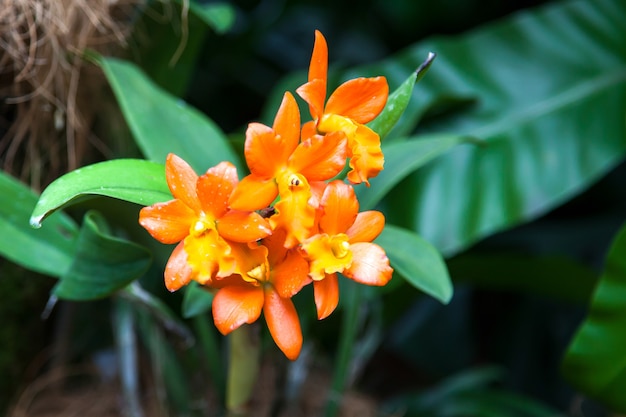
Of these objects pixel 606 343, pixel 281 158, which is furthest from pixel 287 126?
pixel 606 343

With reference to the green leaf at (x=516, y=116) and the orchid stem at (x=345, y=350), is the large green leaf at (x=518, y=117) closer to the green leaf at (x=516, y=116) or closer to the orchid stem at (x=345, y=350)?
the green leaf at (x=516, y=116)

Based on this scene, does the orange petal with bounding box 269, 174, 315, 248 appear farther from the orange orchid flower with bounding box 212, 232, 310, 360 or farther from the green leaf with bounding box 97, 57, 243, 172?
the green leaf with bounding box 97, 57, 243, 172

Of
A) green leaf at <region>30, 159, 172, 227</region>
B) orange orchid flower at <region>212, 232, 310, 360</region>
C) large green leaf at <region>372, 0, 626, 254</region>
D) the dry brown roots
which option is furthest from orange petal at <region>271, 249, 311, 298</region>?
large green leaf at <region>372, 0, 626, 254</region>

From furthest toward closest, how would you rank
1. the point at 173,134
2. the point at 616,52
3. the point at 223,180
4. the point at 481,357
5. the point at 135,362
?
the point at 481,357 < the point at 616,52 < the point at 135,362 < the point at 173,134 < the point at 223,180

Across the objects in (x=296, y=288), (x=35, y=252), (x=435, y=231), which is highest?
Answer: (x=296, y=288)

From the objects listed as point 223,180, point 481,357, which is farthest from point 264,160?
point 481,357

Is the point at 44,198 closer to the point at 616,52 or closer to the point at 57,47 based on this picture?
the point at 57,47

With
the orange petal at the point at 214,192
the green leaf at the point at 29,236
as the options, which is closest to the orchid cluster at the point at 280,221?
the orange petal at the point at 214,192
